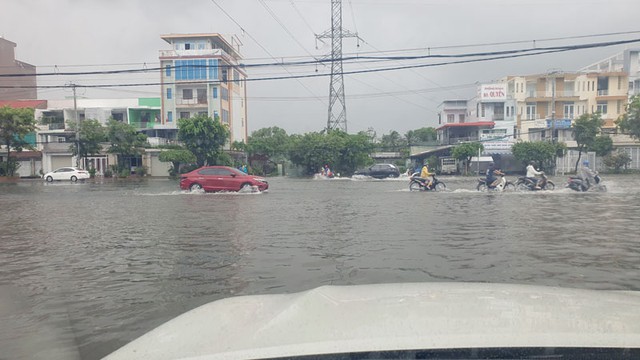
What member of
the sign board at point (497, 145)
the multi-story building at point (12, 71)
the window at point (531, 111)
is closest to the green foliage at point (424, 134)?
the window at point (531, 111)

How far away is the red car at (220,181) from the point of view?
23.4m

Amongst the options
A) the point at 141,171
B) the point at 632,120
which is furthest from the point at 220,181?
the point at 632,120

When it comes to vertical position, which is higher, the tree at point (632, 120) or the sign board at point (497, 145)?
the tree at point (632, 120)

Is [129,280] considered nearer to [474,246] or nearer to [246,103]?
[474,246]

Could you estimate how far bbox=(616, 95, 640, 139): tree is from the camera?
46.9 meters

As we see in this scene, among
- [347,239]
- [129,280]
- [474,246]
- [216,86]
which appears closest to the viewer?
[129,280]

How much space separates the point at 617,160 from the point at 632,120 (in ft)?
15.4

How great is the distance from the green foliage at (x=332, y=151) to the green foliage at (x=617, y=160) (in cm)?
2414

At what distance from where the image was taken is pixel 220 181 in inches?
925

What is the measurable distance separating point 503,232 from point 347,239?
3.25 metres

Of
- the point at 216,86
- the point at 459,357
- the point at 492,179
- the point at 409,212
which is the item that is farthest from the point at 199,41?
the point at 459,357

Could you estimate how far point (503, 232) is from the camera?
10.2 metres

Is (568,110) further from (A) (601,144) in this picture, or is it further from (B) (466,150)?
(B) (466,150)

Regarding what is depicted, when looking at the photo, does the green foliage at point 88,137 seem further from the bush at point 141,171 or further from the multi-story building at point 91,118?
the bush at point 141,171
